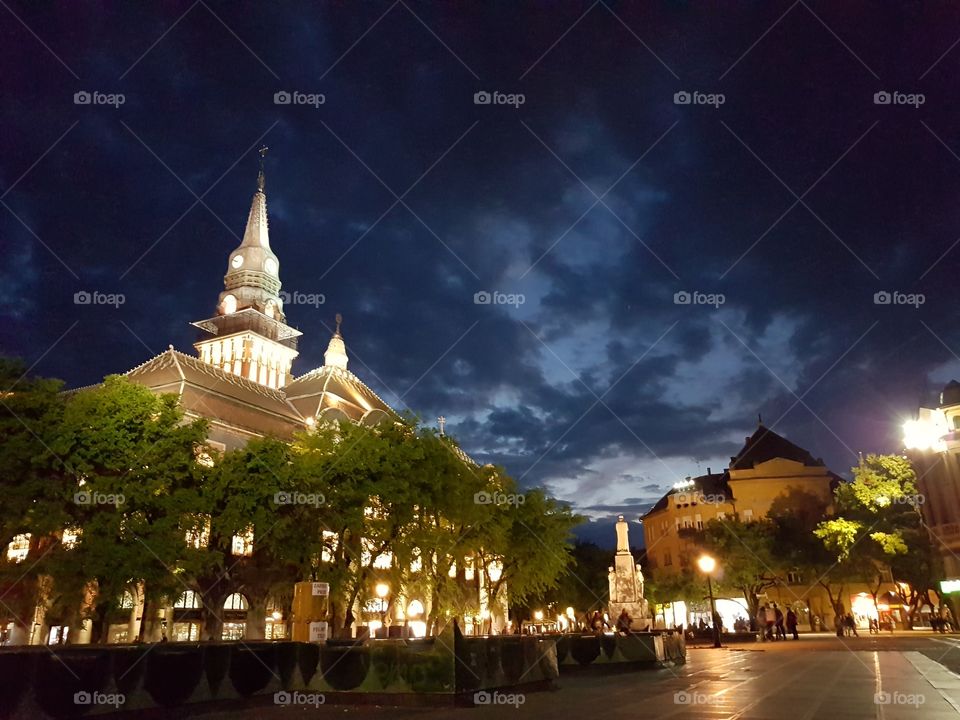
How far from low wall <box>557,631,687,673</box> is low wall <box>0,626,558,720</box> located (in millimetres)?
4578

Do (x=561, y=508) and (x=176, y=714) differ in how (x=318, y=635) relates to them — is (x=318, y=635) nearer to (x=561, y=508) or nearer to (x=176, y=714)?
(x=176, y=714)

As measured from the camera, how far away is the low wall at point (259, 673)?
1230 centimetres

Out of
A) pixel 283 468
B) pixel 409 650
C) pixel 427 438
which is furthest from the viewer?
pixel 427 438

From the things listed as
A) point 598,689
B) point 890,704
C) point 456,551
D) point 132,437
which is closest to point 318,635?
point 598,689

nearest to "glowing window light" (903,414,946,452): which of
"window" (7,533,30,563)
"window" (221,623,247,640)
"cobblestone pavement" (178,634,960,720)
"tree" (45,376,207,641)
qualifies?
"cobblestone pavement" (178,634,960,720)

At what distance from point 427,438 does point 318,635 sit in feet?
69.2

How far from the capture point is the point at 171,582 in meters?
32.8

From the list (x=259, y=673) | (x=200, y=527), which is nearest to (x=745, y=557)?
(x=200, y=527)

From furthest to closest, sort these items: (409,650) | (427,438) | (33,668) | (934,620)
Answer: (934,620) < (427,438) < (409,650) < (33,668)

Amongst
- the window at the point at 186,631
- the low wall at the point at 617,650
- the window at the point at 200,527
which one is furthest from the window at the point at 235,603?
the low wall at the point at 617,650

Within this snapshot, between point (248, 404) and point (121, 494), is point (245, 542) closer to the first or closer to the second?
point (121, 494)

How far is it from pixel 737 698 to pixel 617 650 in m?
9.74

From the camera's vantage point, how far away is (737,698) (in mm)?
13766

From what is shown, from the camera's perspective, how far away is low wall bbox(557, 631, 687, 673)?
72.0ft
